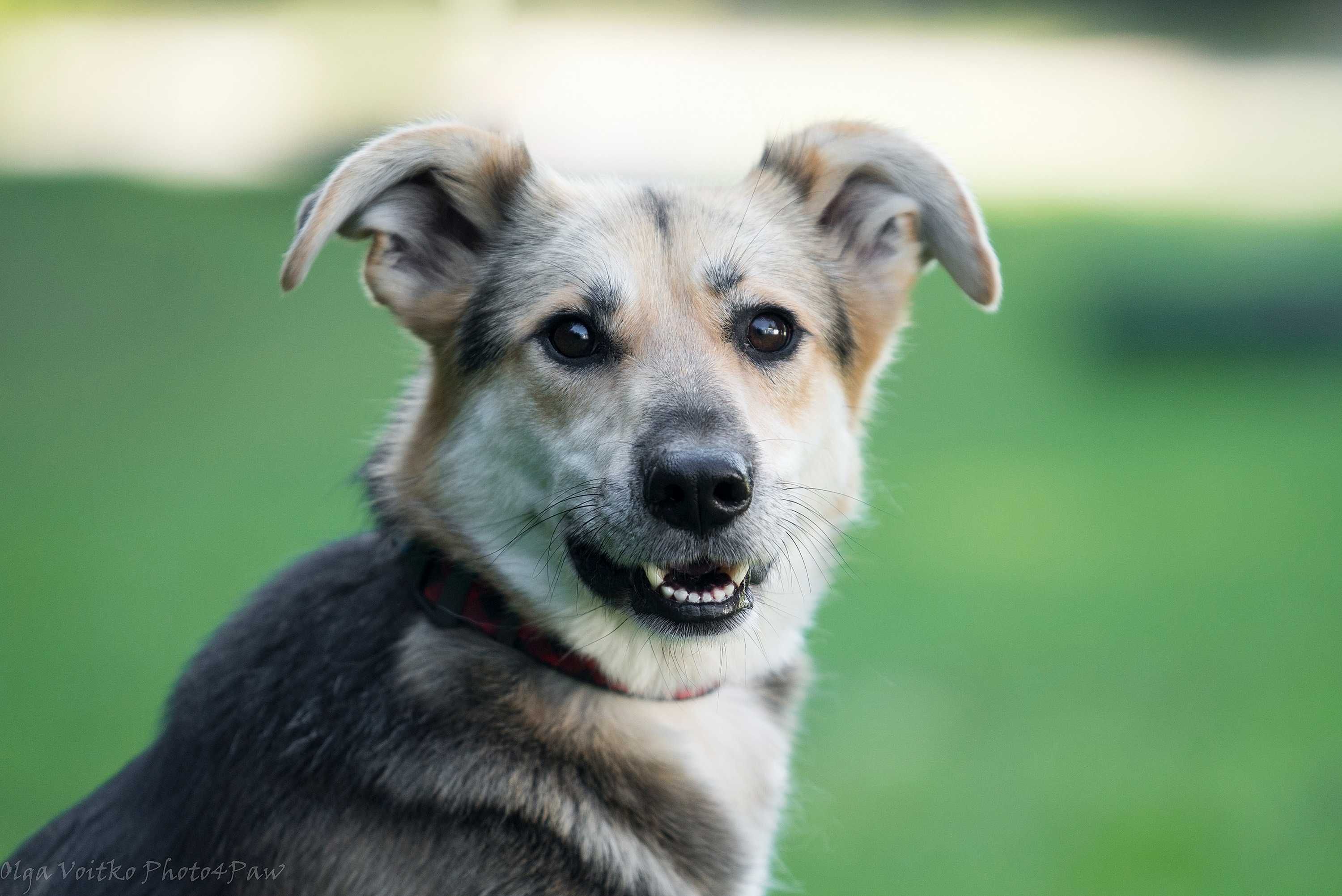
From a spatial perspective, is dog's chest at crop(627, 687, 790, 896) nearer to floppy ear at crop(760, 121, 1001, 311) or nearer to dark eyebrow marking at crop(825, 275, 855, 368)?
dark eyebrow marking at crop(825, 275, 855, 368)

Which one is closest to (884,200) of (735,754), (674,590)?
(674,590)

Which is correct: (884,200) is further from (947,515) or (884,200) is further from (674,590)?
(947,515)

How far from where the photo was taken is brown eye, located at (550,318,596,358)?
2.93 meters

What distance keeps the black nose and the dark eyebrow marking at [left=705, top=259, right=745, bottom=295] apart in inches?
21.1

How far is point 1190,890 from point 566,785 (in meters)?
2.92

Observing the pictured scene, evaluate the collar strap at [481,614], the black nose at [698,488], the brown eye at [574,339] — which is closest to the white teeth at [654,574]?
the black nose at [698,488]

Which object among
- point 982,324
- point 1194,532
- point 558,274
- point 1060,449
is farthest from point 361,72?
point 558,274

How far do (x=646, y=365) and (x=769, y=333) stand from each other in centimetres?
37

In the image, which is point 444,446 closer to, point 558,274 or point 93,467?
point 558,274

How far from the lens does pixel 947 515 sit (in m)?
8.05

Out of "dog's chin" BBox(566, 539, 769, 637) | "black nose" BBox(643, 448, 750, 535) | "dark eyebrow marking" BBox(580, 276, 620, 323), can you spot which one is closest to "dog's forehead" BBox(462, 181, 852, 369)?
"dark eyebrow marking" BBox(580, 276, 620, 323)

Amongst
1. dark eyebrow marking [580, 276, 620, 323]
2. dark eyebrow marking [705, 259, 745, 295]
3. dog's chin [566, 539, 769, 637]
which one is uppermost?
dark eyebrow marking [705, 259, 745, 295]

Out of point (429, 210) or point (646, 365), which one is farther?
point (429, 210)

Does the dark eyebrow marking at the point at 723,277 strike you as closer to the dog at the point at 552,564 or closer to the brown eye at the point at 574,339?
the dog at the point at 552,564
